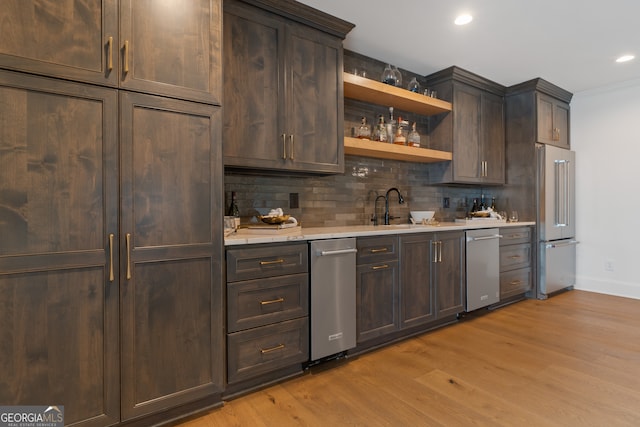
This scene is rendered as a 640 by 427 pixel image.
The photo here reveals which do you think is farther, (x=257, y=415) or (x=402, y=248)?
(x=402, y=248)

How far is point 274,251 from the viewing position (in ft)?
6.59

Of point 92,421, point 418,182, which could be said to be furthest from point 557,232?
point 92,421

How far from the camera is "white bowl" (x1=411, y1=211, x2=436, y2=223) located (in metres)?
3.42

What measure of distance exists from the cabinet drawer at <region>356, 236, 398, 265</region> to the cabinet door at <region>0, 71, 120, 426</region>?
1525 millimetres

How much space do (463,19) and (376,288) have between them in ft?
7.18

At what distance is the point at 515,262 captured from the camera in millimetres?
3775

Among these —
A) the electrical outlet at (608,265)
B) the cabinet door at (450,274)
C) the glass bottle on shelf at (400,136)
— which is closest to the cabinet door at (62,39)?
the glass bottle on shelf at (400,136)

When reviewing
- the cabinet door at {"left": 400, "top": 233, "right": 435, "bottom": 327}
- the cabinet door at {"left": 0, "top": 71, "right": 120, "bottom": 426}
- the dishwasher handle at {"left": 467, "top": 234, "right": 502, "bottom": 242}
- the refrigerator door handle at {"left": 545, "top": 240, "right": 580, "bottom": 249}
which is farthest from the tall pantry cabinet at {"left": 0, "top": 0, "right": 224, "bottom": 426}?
the refrigerator door handle at {"left": 545, "top": 240, "right": 580, "bottom": 249}

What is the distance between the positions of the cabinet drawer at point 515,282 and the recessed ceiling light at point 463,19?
2.52 meters

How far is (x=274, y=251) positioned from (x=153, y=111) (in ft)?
3.22

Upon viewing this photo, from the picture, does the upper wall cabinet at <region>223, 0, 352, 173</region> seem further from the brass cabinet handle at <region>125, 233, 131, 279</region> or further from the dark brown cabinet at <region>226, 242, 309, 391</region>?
the brass cabinet handle at <region>125, 233, 131, 279</region>

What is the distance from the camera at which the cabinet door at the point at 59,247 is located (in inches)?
52.2

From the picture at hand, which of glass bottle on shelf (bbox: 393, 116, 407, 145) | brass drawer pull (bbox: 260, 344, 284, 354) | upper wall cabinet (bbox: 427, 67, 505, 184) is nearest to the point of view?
brass drawer pull (bbox: 260, 344, 284, 354)

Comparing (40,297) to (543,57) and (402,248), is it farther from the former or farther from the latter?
(543,57)
